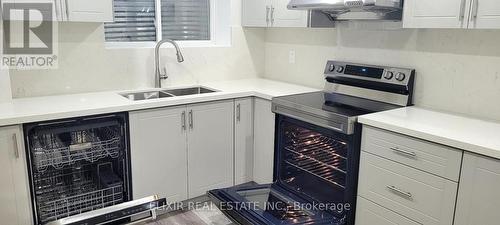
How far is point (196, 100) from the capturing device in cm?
272

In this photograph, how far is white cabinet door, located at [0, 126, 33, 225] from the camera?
2109 millimetres

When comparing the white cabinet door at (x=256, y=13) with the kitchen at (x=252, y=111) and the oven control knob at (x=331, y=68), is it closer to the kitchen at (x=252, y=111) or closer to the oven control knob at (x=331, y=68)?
the kitchen at (x=252, y=111)

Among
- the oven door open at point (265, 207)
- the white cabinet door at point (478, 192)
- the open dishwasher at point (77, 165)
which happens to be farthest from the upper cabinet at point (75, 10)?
the white cabinet door at point (478, 192)

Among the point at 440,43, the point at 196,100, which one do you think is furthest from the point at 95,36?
the point at 440,43

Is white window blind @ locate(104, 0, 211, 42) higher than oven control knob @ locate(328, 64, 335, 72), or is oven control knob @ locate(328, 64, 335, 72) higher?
white window blind @ locate(104, 0, 211, 42)

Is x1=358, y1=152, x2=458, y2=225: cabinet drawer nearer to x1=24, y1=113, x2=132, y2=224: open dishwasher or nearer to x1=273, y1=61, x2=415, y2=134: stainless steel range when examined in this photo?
x1=273, y1=61, x2=415, y2=134: stainless steel range

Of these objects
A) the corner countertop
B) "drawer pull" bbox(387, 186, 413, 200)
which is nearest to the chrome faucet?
the corner countertop

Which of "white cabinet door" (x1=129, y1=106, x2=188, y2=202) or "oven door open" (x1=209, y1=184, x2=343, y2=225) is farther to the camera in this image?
"white cabinet door" (x1=129, y1=106, x2=188, y2=202)

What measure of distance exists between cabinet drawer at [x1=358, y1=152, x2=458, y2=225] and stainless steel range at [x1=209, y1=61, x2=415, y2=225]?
101mm

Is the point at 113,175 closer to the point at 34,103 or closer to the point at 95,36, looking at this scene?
the point at 34,103

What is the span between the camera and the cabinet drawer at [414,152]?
1.83m

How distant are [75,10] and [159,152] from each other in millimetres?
1031

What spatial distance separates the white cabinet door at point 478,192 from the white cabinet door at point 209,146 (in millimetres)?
1632

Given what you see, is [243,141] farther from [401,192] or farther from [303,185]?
[401,192]
